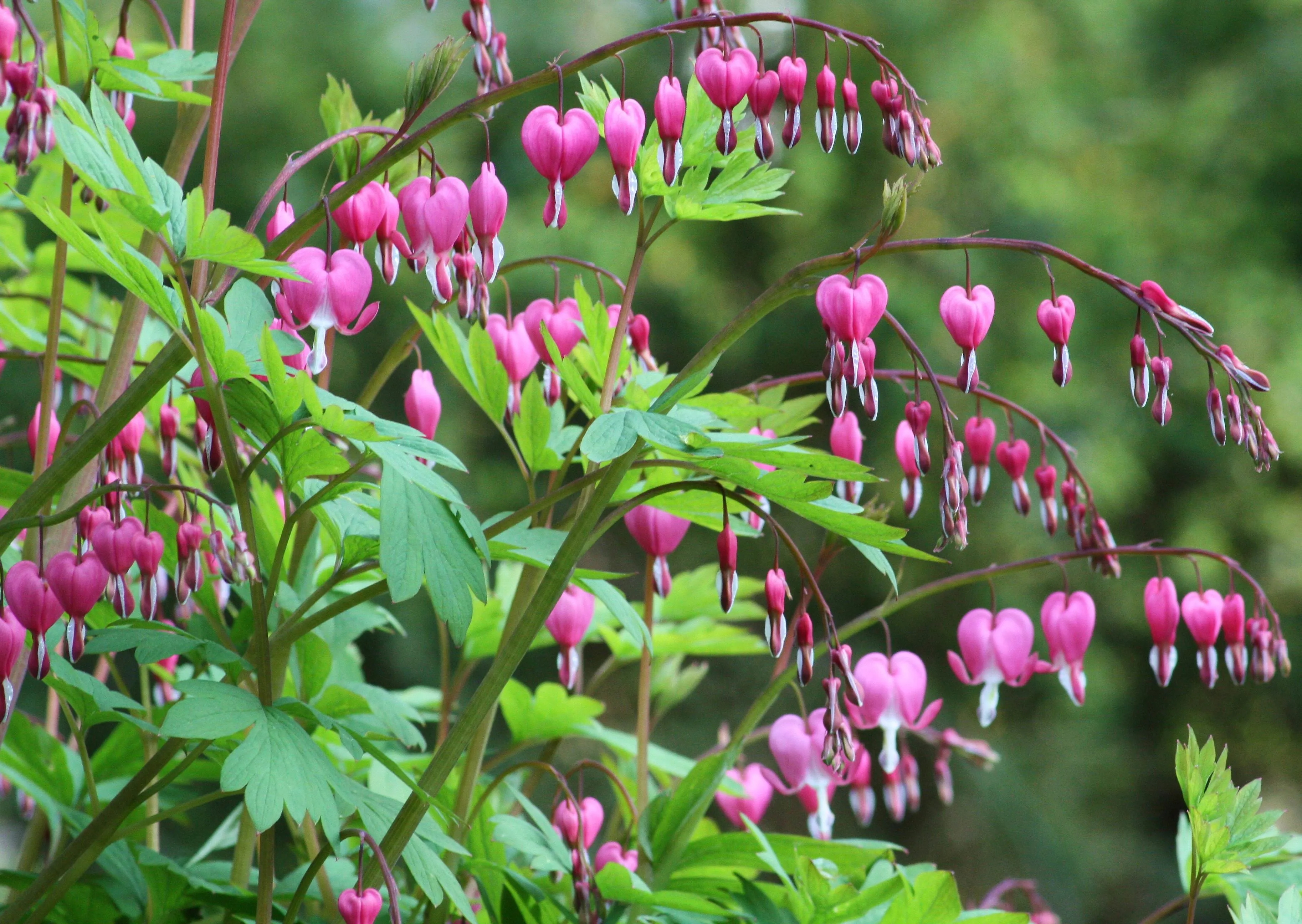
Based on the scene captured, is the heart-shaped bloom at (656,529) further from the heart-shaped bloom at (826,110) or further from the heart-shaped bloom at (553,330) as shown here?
the heart-shaped bloom at (826,110)

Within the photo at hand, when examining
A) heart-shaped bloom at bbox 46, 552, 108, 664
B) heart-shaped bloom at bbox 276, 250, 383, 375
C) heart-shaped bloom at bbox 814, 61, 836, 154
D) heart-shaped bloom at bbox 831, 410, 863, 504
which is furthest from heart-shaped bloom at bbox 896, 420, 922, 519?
heart-shaped bloom at bbox 46, 552, 108, 664

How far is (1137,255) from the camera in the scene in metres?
4.79

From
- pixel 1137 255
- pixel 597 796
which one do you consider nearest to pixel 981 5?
pixel 1137 255

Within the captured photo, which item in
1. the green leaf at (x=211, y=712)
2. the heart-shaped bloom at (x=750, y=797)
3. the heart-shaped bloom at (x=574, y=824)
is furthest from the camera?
the heart-shaped bloom at (x=750, y=797)

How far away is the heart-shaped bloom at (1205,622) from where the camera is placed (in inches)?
41.9

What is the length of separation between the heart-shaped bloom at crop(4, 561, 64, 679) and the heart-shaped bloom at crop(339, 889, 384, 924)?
274mm

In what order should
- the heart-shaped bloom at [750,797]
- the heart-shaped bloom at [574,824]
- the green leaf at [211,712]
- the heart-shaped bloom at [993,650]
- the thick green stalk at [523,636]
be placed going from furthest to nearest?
the heart-shaped bloom at [750,797] → the heart-shaped bloom at [993,650] → the heart-shaped bloom at [574,824] → the thick green stalk at [523,636] → the green leaf at [211,712]

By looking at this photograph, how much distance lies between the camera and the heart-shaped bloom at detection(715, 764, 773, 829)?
4.27 feet

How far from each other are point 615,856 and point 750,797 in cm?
28

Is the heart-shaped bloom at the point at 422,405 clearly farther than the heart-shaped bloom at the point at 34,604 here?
Yes

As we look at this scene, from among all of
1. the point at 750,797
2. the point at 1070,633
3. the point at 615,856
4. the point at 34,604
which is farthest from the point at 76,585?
the point at 1070,633

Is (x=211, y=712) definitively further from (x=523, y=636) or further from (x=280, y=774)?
(x=523, y=636)

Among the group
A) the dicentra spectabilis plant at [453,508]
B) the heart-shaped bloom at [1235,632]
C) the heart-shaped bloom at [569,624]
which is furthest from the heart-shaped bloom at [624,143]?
the heart-shaped bloom at [1235,632]

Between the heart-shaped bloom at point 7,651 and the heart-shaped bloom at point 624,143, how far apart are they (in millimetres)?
533
